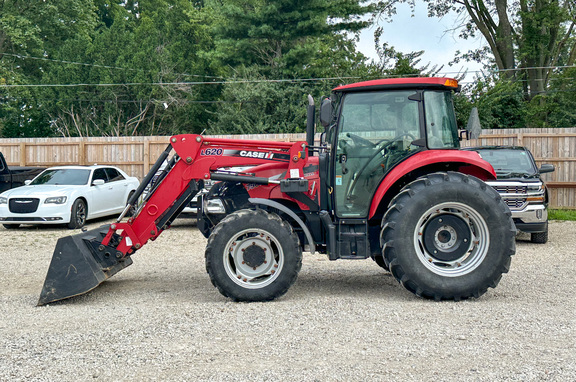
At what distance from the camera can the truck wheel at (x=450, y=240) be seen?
6.66m

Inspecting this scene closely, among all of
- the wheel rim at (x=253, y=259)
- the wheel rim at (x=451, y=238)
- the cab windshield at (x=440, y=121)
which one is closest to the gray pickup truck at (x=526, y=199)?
the cab windshield at (x=440, y=121)

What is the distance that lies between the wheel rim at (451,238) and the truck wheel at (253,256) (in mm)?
1414

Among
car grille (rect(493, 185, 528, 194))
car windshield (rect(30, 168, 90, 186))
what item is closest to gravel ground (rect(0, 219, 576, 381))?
car grille (rect(493, 185, 528, 194))

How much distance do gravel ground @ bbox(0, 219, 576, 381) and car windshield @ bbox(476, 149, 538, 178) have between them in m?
4.08

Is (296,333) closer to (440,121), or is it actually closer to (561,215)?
(440,121)

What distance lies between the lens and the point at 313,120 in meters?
7.48

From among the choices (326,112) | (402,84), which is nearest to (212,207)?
→ (326,112)

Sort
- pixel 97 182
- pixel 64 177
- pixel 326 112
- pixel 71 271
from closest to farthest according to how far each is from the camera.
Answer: pixel 326 112 < pixel 71 271 < pixel 97 182 < pixel 64 177

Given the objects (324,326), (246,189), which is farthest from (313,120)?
(324,326)

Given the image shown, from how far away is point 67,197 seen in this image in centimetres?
1473

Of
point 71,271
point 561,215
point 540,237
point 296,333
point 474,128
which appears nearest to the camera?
point 296,333

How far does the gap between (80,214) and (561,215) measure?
12.5 metres

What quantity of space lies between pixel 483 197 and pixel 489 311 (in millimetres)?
1221

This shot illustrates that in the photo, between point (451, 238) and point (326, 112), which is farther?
point (451, 238)
